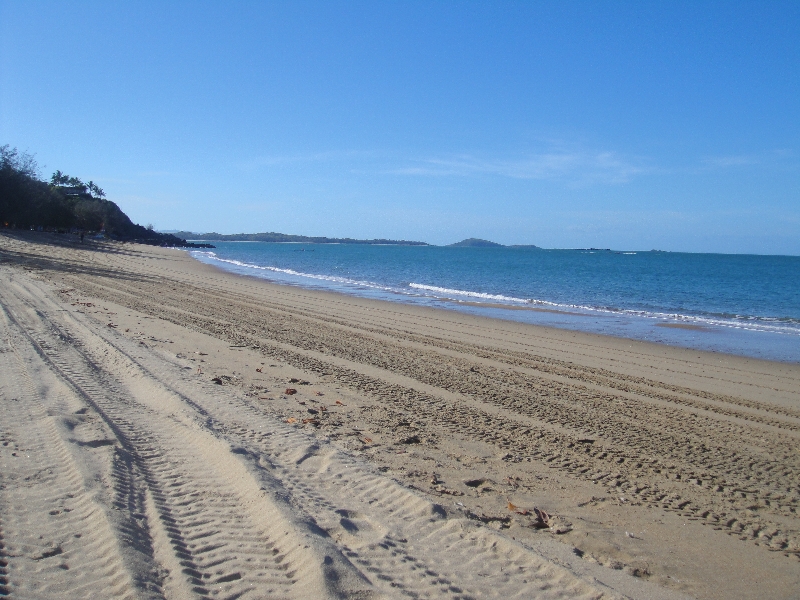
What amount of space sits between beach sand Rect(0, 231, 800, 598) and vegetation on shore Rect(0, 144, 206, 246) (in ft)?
157

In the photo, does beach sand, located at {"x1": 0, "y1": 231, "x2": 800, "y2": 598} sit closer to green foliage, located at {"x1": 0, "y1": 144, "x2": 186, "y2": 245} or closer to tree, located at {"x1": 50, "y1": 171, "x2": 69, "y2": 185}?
green foliage, located at {"x1": 0, "y1": 144, "x2": 186, "y2": 245}

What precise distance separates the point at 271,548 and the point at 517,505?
A: 206 centimetres

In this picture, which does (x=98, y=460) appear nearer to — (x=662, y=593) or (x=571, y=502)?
(x=571, y=502)

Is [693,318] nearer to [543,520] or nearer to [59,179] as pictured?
[543,520]

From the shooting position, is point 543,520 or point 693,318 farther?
point 693,318

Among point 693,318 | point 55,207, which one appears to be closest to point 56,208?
point 55,207

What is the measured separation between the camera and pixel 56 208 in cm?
7106

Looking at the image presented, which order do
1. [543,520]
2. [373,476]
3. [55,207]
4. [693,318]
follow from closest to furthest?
[543,520]
[373,476]
[693,318]
[55,207]

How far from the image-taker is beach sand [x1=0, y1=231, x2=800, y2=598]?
11.3 ft

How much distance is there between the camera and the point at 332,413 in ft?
22.7

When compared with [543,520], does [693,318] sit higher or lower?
higher

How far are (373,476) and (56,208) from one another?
79915mm

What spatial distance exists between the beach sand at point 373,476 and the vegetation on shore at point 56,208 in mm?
47998

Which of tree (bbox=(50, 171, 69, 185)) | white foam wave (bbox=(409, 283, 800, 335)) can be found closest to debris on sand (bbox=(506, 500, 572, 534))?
white foam wave (bbox=(409, 283, 800, 335))
